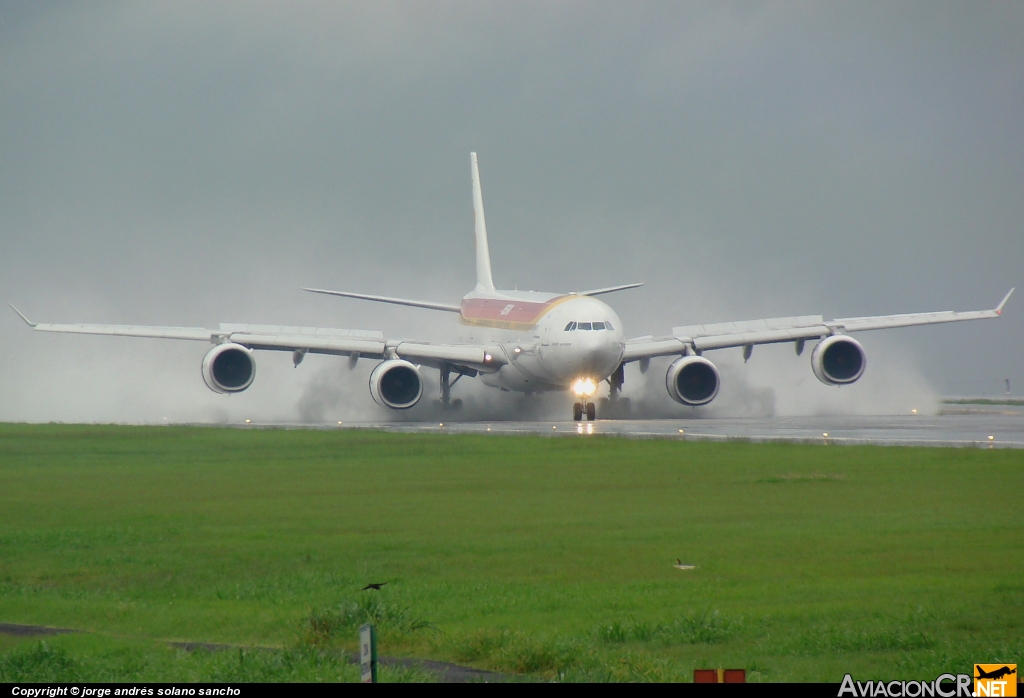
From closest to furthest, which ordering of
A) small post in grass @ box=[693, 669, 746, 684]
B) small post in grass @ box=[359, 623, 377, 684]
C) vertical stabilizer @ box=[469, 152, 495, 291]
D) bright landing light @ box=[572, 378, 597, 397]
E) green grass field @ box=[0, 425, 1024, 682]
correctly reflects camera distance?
small post in grass @ box=[693, 669, 746, 684] → small post in grass @ box=[359, 623, 377, 684] → green grass field @ box=[0, 425, 1024, 682] → bright landing light @ box=[572, 378, 597, 397] → vertical stabilizer @ box=[469, 152, 495, 291]

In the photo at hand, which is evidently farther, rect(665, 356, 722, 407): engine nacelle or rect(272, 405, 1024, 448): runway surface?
rect(665, 356, 722, 407): engine nacelle

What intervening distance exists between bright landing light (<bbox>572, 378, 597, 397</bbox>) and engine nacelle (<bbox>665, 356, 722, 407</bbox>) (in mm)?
2798

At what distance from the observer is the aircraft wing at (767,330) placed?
4869 cm

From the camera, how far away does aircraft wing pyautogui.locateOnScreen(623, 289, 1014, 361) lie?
48688mm

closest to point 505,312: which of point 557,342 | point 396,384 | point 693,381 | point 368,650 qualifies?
point 396,384

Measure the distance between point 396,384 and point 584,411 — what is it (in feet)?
22.4

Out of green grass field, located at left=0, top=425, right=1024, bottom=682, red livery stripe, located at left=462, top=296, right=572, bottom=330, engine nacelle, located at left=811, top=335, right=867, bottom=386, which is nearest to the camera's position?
green grass field, located at left=0, top=425, right=1024, bottom=682

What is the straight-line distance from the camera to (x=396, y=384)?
4703 centimetres

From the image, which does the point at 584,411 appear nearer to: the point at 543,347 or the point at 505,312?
the point at 543,347

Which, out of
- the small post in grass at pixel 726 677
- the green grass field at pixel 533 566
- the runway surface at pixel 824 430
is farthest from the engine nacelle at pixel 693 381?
the small post in grass at pixel 726 677

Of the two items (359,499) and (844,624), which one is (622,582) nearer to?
(844,624)

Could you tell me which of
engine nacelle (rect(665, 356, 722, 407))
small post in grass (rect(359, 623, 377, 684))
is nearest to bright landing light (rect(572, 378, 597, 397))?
engine nacelle (rect(665, 356, 722, 407))

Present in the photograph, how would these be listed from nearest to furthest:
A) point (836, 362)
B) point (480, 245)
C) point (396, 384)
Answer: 1. point (396, 384)
2. point (836, 362)
3. point (480, 245)

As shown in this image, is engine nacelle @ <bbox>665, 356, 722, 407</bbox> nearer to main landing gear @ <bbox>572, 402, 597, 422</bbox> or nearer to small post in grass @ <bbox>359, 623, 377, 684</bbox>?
main landing gear @ <bbox>572, 402, 597, 422</bbox>
